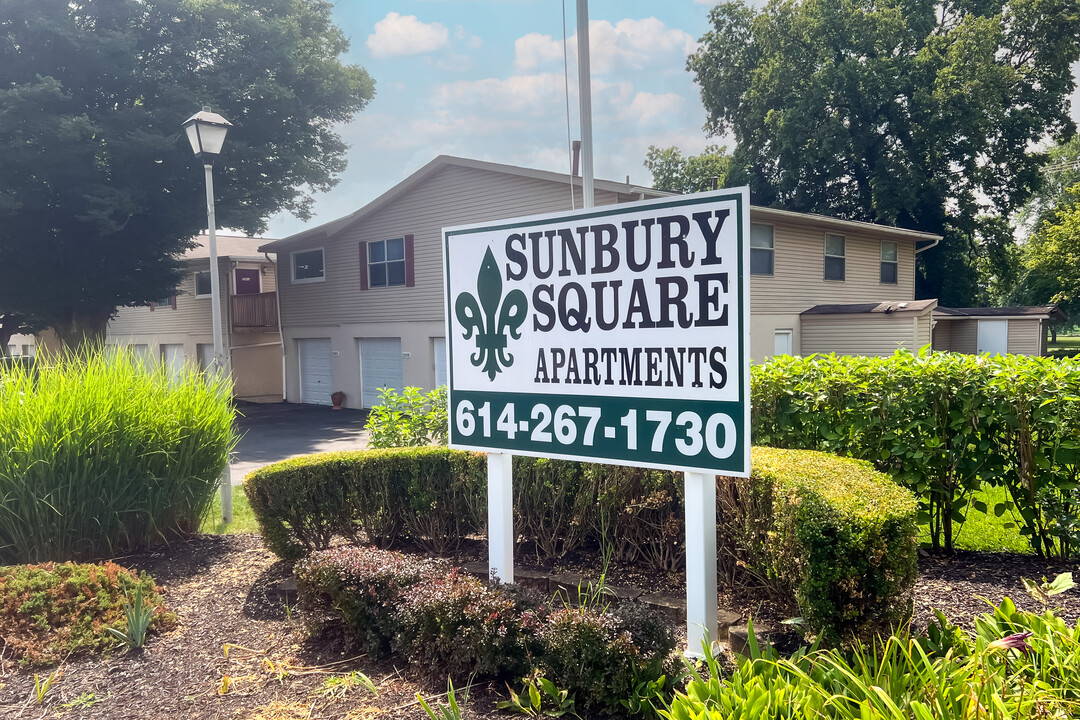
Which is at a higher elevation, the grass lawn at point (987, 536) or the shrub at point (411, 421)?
the shrub at point (411, 421)

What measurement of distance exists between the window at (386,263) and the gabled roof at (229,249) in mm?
5194

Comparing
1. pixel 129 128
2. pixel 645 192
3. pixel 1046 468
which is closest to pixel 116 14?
pixel 129 128

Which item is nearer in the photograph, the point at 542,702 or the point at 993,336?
the point at 542,702

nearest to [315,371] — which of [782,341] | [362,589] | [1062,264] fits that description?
[782,341]

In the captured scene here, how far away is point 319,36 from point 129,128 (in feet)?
31.8

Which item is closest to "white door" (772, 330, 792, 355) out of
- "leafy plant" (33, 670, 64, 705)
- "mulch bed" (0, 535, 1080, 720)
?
"mulch bed" (0, 535, 1080, 720)

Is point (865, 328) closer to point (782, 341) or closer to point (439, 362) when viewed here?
point (782, 341)

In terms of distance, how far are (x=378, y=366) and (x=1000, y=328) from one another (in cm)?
1950

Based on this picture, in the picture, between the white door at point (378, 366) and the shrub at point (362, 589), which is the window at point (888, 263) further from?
the shrub at point (362, 589)

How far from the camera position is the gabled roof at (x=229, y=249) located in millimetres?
25159

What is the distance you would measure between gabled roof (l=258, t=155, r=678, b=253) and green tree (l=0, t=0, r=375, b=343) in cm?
289

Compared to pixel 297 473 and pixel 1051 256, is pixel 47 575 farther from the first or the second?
pixel 1051 256

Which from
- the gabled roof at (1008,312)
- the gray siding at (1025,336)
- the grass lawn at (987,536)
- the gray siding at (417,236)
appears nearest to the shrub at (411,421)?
the grass lawn at (987,536)

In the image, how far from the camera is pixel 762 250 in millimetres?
18844
